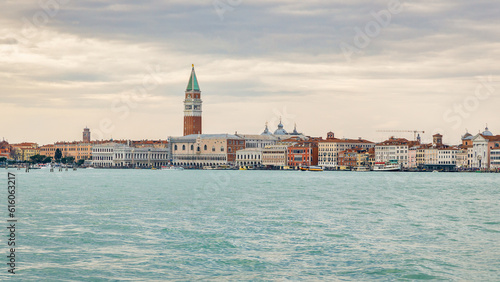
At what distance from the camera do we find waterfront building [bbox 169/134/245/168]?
11219 cm

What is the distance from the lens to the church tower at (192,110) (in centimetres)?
11919

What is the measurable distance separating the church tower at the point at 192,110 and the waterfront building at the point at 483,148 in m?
44.3

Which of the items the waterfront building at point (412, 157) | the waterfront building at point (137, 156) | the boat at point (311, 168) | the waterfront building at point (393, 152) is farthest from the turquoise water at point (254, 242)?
the waterfront building at point (137, 156)

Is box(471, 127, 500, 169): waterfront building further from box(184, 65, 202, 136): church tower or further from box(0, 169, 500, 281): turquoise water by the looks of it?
box(0, 169, 500, 281): turquoise water

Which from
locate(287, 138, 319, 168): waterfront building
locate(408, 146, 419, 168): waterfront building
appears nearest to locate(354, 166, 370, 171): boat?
locate(408, 146, 419, 168): waterfront building

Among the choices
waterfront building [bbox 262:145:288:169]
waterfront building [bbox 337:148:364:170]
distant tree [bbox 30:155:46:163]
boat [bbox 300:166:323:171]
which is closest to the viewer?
boat [bbox 300:166:323:171]

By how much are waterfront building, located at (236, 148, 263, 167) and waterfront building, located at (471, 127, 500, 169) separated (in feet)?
98.9

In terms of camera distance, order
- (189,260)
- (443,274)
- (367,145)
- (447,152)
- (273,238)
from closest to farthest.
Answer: (443,274), (189,260), (273,238), (447,152), (367,145)

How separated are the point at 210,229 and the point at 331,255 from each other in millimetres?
4541

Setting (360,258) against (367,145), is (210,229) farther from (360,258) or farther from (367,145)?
(367,145)

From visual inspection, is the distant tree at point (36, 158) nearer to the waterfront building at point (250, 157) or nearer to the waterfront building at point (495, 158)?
the waterfront building at point (250, 157)

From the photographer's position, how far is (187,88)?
4774 inches

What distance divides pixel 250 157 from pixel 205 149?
7573 millimetres

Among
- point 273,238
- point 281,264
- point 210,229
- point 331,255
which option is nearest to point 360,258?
point 331,255
